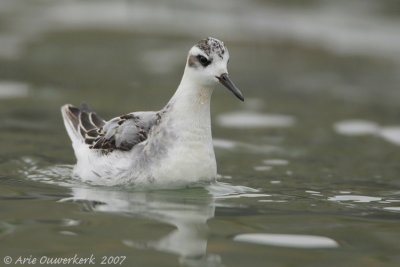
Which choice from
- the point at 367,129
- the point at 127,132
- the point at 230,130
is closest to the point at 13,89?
the point at 230,130

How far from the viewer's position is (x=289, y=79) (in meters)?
18.1

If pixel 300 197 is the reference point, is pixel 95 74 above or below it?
above

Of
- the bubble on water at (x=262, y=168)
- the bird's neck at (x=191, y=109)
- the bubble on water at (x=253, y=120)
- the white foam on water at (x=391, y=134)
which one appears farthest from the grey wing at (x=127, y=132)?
the white foam on water at (x=391, y=134)

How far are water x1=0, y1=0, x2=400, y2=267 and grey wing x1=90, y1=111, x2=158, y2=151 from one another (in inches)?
21.8

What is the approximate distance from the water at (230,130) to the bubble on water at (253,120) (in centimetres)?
3

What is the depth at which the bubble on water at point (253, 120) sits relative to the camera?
14086mm

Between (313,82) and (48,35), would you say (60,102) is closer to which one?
(313,82)

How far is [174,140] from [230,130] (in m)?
4.67

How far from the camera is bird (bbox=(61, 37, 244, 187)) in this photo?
896 centimetres

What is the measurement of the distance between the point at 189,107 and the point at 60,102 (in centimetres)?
621

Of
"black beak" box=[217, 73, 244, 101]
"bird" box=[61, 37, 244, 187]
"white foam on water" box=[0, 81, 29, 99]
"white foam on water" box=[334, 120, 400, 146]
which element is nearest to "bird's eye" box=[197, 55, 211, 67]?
"bird" box=[61, 37, 244, 187]

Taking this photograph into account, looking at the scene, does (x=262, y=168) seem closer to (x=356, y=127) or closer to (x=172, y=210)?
(x=172, y=210)

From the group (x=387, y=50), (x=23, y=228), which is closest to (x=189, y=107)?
(x=23, y=228)

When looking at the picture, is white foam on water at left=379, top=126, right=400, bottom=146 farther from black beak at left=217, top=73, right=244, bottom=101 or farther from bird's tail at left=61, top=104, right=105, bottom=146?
black beak at left=217, top=73, right=244, bottom=101
